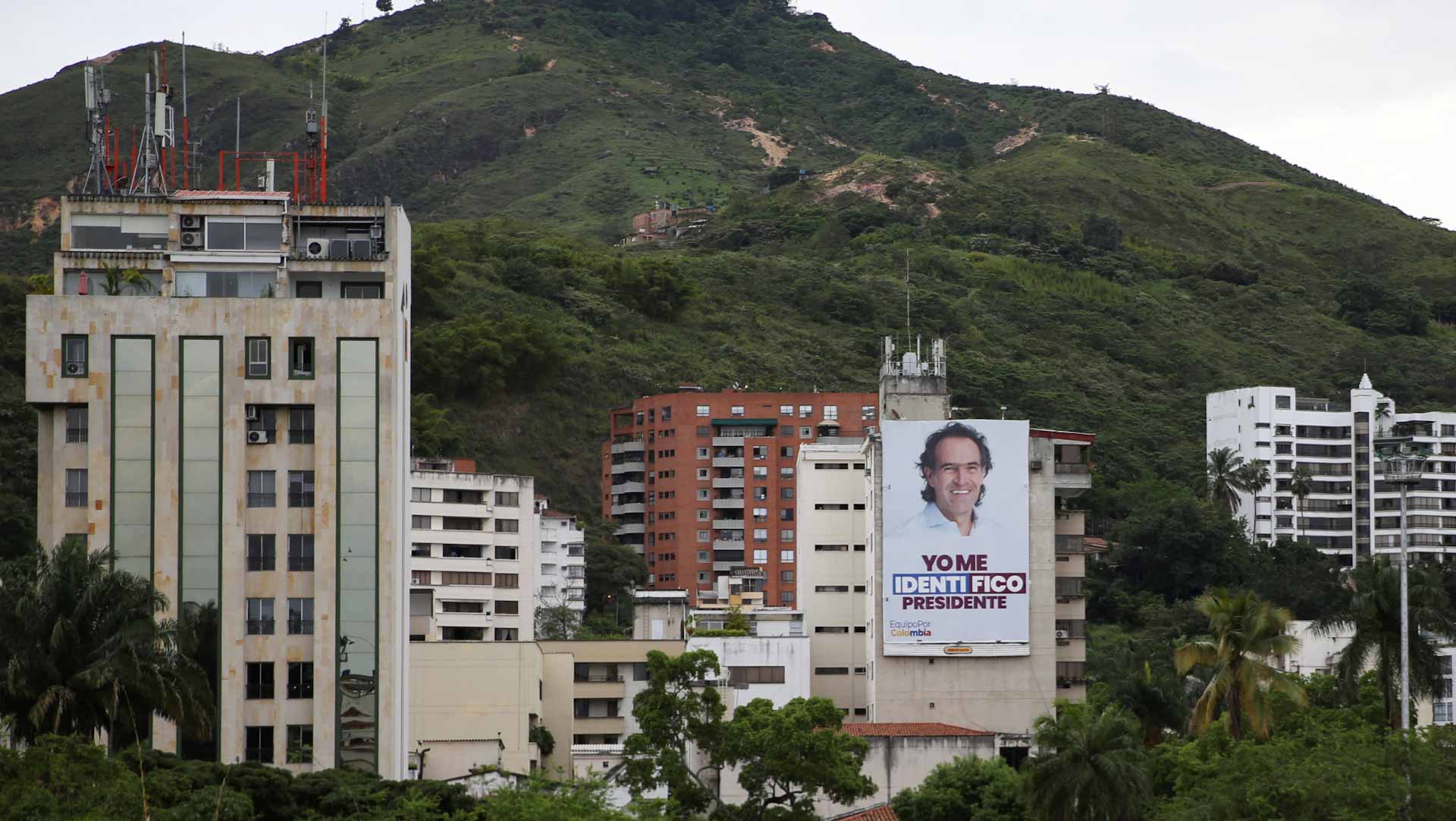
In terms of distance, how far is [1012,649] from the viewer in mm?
105750

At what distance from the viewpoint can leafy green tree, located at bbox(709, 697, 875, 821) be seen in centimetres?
7506

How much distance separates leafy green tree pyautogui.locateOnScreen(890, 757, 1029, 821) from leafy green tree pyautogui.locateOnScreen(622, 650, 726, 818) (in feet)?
25.3

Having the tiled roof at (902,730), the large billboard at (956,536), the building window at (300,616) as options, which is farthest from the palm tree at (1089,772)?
the large billboard at (956,536)

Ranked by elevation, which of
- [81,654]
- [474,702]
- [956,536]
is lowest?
[474,702]

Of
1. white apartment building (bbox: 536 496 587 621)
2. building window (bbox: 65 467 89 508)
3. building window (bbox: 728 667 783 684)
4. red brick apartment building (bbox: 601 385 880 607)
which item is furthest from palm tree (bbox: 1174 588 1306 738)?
red brick apartment building (bbox: 601 385 880 607)

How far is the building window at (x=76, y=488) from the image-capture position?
A: 2783 inches

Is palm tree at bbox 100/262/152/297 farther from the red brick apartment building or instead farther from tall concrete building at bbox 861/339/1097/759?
the red brick apartment building

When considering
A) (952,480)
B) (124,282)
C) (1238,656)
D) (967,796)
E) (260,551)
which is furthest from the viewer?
(952,480)

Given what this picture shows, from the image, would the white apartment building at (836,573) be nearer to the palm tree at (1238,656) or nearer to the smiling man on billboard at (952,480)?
the smiling man on billboard at (952,480)

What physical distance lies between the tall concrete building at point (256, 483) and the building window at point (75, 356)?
0.06 m

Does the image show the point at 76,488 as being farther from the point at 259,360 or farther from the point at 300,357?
the point at 300,357

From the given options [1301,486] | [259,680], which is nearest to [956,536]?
[259,680]

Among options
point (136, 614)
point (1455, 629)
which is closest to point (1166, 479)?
point (1455, 629)

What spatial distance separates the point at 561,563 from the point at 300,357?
6738 centimetres
